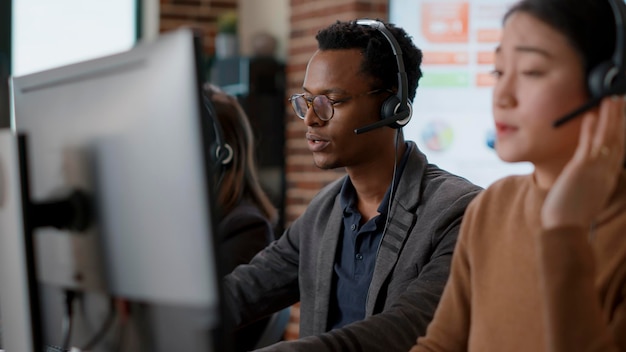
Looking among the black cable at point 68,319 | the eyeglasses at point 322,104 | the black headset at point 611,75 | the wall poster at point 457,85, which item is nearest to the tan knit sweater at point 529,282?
the black headset at point 611,75

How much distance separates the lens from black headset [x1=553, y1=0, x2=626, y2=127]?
37.8 inches

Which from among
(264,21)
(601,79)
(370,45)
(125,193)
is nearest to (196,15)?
(264,21)

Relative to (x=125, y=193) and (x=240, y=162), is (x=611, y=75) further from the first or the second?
(x=240, y=162)

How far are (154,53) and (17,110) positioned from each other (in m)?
0.42

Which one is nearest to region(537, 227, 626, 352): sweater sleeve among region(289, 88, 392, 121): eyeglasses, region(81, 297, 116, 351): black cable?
region(81, 297, 116, 351): black cable

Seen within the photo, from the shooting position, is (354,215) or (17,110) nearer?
(17,110)

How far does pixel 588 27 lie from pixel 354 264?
80 cm

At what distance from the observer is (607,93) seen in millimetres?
957

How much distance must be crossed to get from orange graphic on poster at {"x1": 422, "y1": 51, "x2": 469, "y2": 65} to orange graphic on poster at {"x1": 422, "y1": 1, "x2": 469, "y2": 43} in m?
0.05

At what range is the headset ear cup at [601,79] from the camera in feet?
3.14

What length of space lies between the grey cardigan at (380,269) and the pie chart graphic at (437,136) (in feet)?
6.42

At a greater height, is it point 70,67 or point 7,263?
point 70,67

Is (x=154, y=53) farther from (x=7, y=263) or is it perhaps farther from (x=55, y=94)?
(x=7, y=263)

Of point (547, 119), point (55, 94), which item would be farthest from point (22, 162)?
point (547, 119)
